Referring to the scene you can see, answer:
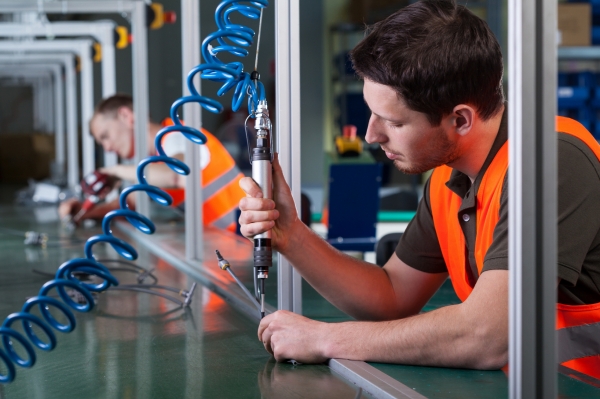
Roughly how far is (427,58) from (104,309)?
3.00ft

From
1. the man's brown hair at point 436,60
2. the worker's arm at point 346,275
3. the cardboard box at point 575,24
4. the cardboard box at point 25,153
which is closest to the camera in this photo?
the man's brown hair at point 436,60

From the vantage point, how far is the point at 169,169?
309cm

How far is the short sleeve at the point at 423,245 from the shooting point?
1375 millimetres

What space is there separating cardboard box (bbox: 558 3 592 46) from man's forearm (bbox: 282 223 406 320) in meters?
4.64

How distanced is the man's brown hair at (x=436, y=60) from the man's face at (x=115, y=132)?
247 cm

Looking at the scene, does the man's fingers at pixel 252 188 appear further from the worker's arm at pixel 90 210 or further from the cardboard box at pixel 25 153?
the cardboard box at pixel 25 153

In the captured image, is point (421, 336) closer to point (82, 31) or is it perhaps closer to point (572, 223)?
point (572, 223)

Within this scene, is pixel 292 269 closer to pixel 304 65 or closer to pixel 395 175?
pixel 395 175

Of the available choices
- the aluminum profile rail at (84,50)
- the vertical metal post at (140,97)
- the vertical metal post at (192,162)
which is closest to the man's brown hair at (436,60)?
the vertical metal post at (192,162)

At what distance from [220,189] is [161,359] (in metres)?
2.04

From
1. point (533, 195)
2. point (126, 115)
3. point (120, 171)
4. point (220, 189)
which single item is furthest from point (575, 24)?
point (533, 195)

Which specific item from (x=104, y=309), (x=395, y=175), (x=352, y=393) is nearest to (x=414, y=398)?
(x=352, y=393)

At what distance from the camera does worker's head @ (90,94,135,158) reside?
3400 millimetres

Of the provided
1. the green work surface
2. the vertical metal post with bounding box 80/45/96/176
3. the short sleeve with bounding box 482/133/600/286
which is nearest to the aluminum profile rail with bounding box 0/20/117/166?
the vertical metal post with bounding box 80/45/96/176
